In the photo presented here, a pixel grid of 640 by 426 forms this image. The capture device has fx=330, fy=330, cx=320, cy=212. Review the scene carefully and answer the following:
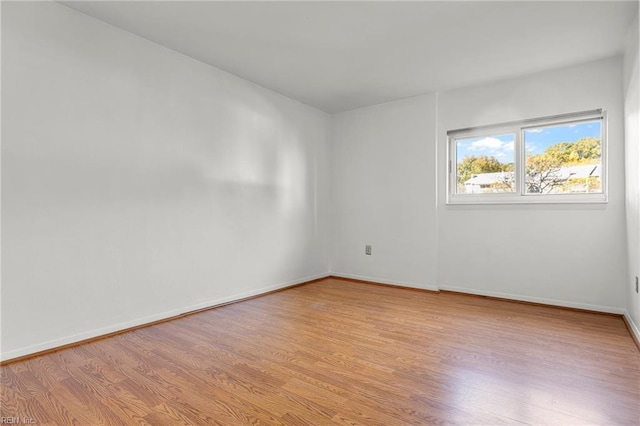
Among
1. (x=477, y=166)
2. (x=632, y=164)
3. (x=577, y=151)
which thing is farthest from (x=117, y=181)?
(x=577, y=151)

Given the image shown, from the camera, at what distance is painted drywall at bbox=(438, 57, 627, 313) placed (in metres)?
3.15

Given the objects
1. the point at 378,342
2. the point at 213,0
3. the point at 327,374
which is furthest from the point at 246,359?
the point at 213,0

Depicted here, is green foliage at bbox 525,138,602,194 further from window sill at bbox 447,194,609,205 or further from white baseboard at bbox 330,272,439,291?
white baseboard at bbox 330,272,439,291

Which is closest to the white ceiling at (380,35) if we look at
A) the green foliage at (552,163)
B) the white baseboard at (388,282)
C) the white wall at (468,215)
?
the white wall at (468,215)

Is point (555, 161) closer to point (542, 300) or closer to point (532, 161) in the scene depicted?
point (532, 161)

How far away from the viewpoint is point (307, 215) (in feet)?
15.4

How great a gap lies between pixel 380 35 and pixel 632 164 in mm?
2275

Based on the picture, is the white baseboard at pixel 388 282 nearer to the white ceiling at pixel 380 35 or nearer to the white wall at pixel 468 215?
the white wall at pixel 468 215

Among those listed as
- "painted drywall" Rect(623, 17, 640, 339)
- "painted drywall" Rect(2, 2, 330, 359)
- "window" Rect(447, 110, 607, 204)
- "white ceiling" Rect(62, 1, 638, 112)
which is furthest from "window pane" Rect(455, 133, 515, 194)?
"painted drywall" Rect(2, 2, 330, 359)

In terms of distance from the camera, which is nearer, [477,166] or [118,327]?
[118,327]

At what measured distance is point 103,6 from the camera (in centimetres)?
238

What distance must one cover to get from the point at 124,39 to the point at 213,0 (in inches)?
37.0

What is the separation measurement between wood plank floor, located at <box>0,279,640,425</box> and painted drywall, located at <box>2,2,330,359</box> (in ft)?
1.08

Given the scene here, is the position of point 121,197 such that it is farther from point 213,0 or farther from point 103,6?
point 213,0
